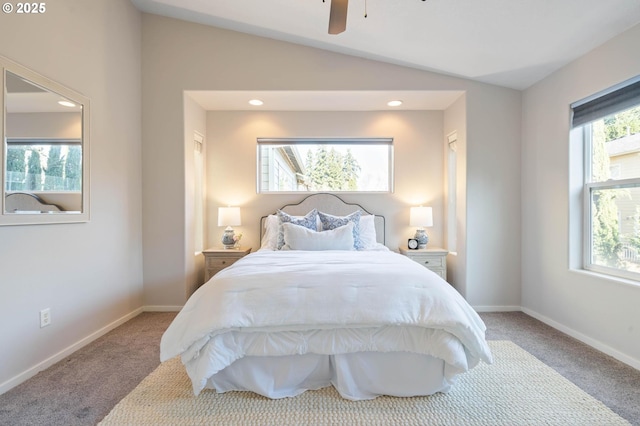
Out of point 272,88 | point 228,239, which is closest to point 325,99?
point 272,88

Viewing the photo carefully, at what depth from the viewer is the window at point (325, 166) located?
4.34 meters

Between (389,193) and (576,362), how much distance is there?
99.1 inches

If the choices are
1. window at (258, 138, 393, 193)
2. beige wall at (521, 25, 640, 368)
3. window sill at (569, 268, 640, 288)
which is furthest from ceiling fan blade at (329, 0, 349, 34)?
window sill at (569, 268, 640, 288)

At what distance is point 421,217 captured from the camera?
3.95 m

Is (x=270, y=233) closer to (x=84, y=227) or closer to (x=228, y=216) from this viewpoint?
(x=228, y=216)

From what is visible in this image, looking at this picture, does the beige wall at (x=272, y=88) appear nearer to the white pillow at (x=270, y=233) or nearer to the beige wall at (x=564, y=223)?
the beige wall at (x=564, y=223)

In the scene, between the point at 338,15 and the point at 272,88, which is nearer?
the point at 338,15

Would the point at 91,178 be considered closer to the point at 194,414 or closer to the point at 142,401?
the point at 142,401

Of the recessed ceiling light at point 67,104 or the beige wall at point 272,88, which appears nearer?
the recessed ceiling light at point 67,104

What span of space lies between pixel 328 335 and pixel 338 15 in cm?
197

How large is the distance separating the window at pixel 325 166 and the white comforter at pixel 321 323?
2499mm

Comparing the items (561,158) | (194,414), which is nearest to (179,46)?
(194,414)

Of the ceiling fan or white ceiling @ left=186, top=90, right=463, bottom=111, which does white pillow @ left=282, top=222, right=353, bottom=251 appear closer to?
white ceiling @ left=186, top=90, right=463, bottom=111

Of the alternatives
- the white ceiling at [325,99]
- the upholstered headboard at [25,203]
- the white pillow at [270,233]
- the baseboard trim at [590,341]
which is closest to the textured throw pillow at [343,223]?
the white pillow at [270,233]
